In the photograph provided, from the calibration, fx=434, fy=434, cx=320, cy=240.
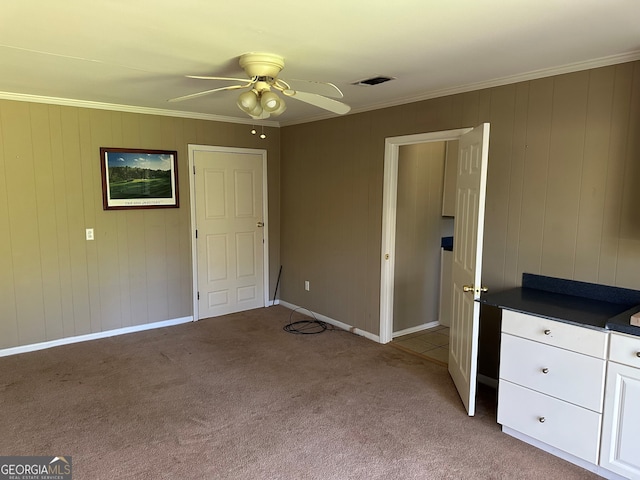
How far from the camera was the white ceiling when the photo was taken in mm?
1918

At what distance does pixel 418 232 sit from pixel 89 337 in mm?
3521

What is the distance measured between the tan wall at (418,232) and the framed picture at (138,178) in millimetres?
2424

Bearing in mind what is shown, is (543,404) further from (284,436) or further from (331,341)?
(331,341)

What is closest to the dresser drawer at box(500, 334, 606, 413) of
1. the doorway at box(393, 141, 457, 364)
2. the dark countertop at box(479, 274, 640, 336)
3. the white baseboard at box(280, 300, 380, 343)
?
the dark countertop at box(479, 274, 640, 336)

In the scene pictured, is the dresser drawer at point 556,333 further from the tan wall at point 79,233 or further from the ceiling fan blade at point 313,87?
the tan wall at point 79,233

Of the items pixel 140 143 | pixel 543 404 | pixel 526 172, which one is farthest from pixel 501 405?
pixel 140 143

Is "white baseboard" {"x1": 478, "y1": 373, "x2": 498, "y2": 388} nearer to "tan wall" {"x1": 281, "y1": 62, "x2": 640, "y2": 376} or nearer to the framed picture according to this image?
"tan wall" {"x1": 281, "y1": 62, "x2": 640, "y2": 376}

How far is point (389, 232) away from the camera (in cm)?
421

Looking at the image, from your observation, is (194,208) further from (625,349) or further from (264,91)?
(625,349)

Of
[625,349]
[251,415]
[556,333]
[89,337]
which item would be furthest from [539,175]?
[89,337]

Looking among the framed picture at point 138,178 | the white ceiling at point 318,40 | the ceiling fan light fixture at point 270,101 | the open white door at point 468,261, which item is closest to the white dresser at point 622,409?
the open white door at point 468,261

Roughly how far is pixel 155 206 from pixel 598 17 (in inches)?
158

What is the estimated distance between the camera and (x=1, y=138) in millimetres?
3721
